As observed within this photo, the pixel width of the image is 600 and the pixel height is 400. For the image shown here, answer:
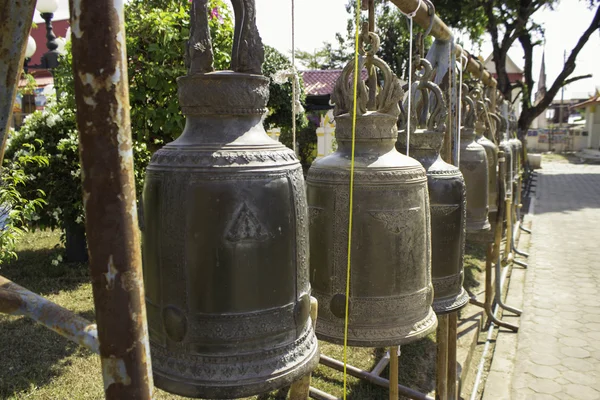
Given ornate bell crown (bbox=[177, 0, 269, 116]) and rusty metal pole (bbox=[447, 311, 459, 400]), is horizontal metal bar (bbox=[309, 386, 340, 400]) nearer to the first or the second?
rusty metal pole (bbox=[447, 311, 459, 400])

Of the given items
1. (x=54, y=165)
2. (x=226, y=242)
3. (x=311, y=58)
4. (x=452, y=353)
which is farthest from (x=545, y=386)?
(x=311, y=58)

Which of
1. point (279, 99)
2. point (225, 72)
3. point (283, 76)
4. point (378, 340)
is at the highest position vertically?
point (279, 99)

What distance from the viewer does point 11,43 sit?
1.02 m

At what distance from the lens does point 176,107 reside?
4.28 metres

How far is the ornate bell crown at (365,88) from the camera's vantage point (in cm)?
200

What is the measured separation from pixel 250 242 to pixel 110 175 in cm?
52

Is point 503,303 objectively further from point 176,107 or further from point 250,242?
point 250,242

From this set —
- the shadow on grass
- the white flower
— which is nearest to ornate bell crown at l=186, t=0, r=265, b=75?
the white flower

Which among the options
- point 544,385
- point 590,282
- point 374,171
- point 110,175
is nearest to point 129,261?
point 110,175

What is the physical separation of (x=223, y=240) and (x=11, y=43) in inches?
24.9

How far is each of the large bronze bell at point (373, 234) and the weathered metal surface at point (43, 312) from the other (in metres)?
1.12

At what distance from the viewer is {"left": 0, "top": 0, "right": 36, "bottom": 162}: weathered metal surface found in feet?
3.28

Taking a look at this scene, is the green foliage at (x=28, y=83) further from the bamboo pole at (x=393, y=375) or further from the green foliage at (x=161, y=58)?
the bamboo pole at (x=393, y=375)

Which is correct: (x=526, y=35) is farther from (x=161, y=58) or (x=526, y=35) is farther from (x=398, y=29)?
(x=161, y=58)
